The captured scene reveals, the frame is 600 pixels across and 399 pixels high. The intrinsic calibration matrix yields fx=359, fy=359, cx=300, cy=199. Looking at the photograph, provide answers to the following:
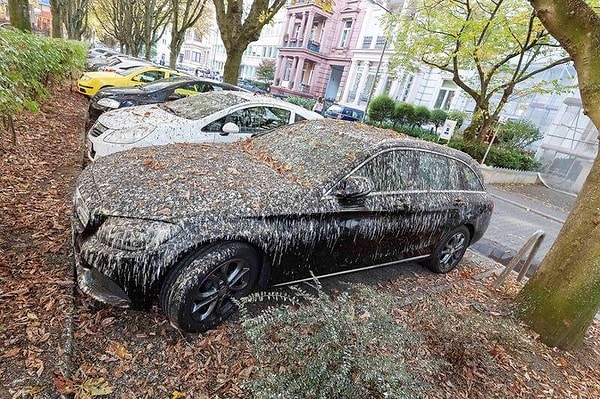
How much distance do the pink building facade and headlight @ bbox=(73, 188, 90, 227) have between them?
31.6m

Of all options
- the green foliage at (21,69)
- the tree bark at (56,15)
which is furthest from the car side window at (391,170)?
the tree bark at (56,15)

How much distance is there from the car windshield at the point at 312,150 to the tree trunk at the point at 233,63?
837 cm

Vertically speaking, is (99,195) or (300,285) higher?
(99,195)

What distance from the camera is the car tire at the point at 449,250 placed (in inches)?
174

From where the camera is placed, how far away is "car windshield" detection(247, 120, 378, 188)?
3.27 m

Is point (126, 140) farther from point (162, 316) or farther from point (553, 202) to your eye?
point (553, 202)

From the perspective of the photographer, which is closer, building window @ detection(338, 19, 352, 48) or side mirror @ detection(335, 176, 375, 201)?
side mirror @ detection(335, 176, 375, 201)

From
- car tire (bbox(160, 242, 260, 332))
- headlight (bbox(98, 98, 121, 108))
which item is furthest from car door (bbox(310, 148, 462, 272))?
headlight (bbox(98, 98, 121, 108))

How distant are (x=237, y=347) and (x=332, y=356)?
3.06 feet

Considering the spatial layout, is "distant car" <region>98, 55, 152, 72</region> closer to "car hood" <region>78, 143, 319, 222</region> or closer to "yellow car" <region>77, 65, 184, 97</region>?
"yellow car" <region>77, 65, 184, 97</region>

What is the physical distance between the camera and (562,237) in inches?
145

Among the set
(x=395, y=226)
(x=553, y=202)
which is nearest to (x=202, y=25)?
(x=553, y=202)

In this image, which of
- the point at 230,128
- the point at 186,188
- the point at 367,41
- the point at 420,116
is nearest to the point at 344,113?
→ the point at 420,116

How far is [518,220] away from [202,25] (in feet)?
135
